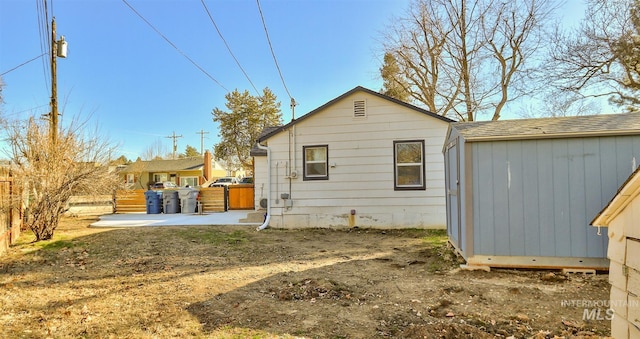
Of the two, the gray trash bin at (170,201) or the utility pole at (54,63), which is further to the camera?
the gray trash bin at (170,201)

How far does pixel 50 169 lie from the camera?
296 inches

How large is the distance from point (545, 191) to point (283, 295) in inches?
156

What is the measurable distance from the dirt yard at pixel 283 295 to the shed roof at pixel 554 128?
1.97m

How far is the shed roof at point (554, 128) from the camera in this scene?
4.24 meters

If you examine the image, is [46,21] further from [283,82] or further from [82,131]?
[283,82]

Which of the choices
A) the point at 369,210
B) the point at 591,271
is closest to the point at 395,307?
the point at 591,271

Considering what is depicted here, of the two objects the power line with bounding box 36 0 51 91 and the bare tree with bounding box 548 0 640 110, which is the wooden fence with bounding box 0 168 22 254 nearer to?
the power line with bounding box 36 0 51 91

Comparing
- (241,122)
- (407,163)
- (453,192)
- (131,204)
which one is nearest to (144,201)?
(131,204)

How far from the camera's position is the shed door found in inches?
205

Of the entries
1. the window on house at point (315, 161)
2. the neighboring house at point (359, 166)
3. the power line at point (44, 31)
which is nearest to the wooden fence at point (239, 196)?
the neighboring house at point (359, 166)

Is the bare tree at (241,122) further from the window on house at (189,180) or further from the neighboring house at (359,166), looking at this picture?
the neighboring house at (359,166)

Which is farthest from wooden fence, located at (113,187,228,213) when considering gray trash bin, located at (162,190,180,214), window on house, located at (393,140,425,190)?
window on house, located at (393,140,425,190)

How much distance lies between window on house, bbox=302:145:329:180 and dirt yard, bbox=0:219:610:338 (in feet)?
9.04

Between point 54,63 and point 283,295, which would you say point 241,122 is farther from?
point 283,295
